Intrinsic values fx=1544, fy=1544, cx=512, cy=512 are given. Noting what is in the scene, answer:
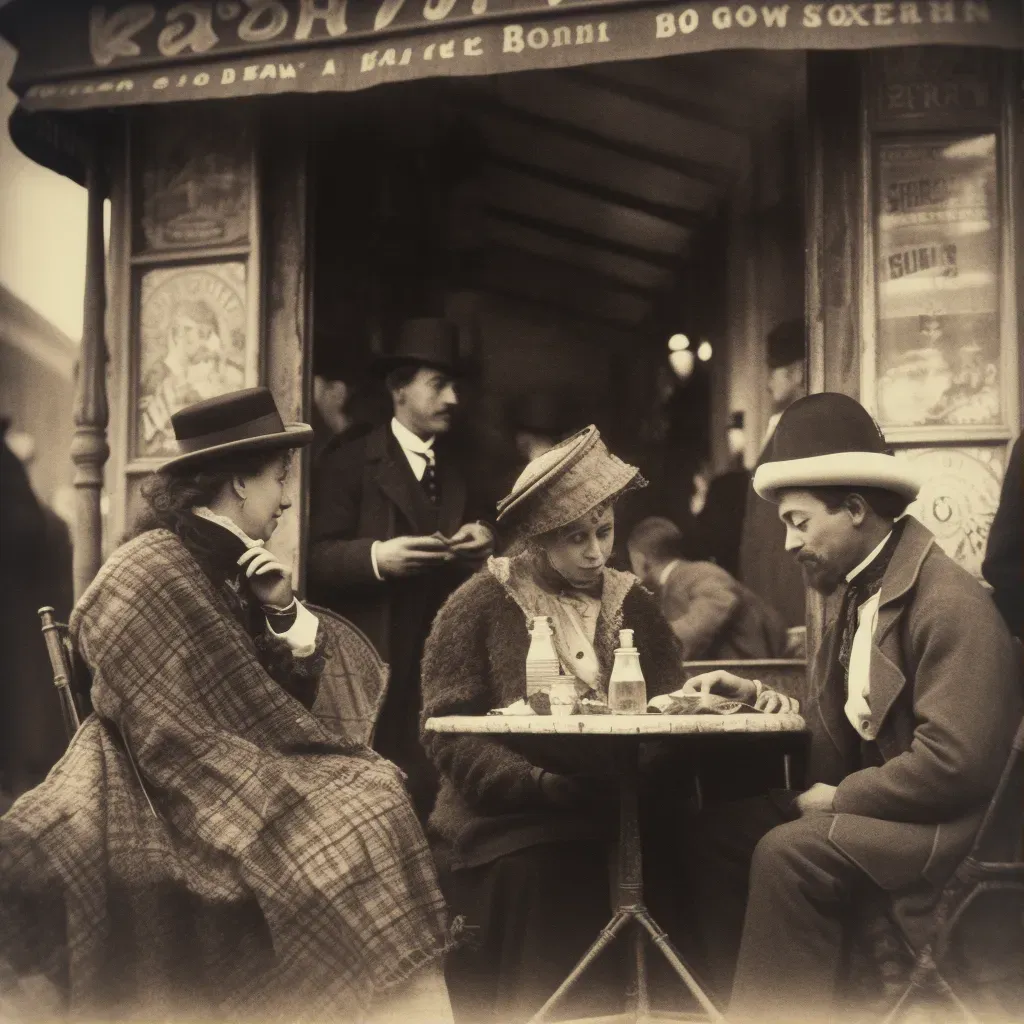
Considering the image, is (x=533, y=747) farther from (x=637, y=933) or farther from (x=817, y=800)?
(x=817, y=800)

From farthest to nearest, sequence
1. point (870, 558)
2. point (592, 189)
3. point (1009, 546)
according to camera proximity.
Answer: point (592, 189) < point (1009, 546) < point (870, 558)

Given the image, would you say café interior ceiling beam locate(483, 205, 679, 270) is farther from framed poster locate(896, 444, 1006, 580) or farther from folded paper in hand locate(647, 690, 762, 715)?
folded paper in hand locate(647, 690, 762, 715)

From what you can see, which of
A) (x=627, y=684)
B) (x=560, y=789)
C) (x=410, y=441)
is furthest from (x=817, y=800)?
(x=410, y=441)

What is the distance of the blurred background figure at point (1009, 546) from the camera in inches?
198

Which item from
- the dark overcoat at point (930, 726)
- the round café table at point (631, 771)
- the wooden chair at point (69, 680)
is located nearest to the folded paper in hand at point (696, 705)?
the round café table at point (631, 771)

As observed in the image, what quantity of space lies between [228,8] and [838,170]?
2.34 metres

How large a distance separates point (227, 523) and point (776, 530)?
2.10m

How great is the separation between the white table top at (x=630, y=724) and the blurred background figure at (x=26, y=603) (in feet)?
6.55

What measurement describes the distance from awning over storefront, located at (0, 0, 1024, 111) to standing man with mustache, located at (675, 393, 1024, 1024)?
1358mm

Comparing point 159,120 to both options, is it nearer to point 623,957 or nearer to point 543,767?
point 543,767

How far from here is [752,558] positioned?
19.5 feet

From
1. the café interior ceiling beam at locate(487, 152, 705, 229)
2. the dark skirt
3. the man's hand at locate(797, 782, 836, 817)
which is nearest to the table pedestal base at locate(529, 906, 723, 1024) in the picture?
the dark skirt

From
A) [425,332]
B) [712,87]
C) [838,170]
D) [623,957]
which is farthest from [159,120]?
[623,957]

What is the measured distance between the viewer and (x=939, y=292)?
5.34 m
